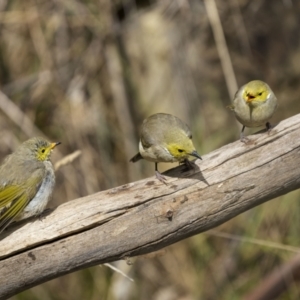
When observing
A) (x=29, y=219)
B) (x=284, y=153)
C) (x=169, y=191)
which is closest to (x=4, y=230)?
(x=29, y=219)

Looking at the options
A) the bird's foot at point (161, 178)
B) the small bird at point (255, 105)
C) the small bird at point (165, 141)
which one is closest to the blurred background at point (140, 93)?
the small bird at point (255, 105)

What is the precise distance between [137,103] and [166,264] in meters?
1.67

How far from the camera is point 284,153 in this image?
9.01 ft

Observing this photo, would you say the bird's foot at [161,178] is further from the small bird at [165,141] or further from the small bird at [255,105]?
the small bird at [255,105]

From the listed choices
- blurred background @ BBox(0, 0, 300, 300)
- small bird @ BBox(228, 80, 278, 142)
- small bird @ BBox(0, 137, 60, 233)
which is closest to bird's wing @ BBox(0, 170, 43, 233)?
small bird @ BBox(0, 137, 60, 233)

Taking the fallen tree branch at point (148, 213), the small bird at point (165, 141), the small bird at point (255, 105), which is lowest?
the fallen tree branch at point (148, 213)

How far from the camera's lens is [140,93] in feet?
18.6

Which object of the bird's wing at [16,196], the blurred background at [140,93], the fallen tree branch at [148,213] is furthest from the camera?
the blurred background at [140,93]

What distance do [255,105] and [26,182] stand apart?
52.1 inches

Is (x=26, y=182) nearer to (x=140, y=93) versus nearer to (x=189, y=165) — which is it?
(x=189, y=165)

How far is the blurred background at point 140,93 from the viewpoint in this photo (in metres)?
4.83

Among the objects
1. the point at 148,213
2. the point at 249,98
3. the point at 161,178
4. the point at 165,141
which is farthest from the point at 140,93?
the point at 148,213

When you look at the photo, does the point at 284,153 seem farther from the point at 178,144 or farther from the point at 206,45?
the point at 206,45

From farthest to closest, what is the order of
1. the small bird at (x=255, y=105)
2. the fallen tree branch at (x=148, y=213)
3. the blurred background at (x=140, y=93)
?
the blurred background at (x=140, y=93)
the small bird at (x=255, y=105)
the fallen tree branch at (x=148, y=213)
